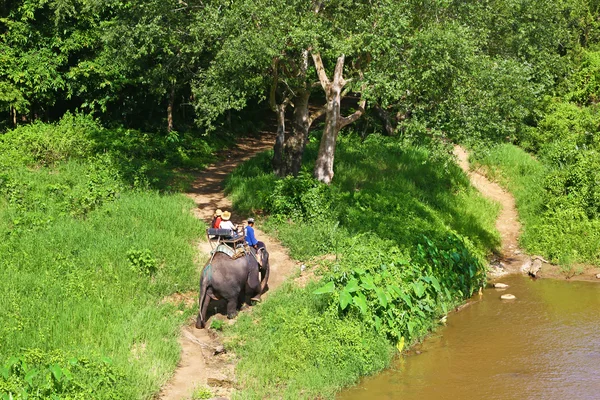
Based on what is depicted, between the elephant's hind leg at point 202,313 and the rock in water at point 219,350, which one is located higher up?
the elephant's hind leg at point 202,313

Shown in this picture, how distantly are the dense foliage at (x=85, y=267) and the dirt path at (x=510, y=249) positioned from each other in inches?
308

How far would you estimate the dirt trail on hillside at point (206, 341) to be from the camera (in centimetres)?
978

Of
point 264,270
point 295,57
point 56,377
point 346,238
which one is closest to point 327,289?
point 264,270

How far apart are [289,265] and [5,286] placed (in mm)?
5311

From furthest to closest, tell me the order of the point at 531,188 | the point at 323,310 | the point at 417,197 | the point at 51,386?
1. the point at 531,188
2. the point at 417,197
3. the point at 323,310
4. the point at 51,386

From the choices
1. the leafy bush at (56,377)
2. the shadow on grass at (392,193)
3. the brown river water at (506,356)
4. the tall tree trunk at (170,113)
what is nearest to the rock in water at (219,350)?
the brown river water at (506,356)

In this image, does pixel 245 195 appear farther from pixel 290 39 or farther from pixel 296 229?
pixel 290 39

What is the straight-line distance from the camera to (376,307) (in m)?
11.9

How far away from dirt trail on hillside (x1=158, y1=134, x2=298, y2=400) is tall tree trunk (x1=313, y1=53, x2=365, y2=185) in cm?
243

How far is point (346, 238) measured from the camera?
1434 cm

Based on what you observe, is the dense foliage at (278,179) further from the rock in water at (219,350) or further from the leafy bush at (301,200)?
Result: the rock in water at (219,350)

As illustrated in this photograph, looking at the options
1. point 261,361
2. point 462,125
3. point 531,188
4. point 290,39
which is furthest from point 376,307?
point 531,188

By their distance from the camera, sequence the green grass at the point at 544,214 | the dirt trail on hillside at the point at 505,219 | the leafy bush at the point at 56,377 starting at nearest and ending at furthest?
the leafy bush at the point at 56,377 < the green grass at the point at 544,214 < the dirt trail on hillside at the point at 505,219

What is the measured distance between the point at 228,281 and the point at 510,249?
9538 mm
